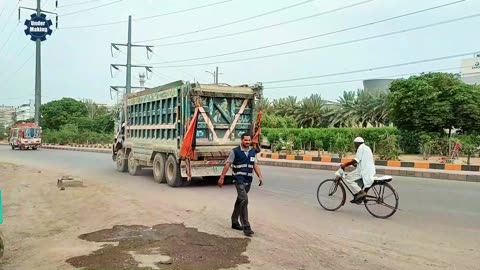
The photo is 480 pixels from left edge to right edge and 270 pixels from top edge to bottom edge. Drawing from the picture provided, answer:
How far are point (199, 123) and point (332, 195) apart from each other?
15.6 ft

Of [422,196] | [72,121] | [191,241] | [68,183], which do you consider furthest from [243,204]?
[72,121]

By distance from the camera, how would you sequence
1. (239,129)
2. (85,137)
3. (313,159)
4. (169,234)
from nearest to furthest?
(169,234)
(239,129)
(313,159)
(85,137)

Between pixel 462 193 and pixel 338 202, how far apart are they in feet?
15.1

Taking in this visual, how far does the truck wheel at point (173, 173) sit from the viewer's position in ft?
44.3

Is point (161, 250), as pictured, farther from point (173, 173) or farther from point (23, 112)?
point (23, 112)

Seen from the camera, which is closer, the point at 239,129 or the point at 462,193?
the point at 462,193

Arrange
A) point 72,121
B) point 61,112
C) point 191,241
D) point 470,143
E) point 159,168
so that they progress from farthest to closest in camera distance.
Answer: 1. point 61,112
2. point 72,121
3. point 470,143
4. point 159,168
5. point 191,241

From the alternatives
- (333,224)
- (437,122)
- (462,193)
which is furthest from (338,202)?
(437,122)

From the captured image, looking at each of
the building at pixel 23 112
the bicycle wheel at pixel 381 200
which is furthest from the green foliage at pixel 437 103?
the building at pixel 23 112

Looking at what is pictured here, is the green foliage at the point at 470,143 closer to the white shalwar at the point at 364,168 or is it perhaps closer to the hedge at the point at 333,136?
the hedge at the point at 333,136

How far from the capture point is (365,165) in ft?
30.0

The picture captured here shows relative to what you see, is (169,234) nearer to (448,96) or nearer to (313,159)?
(313,159)

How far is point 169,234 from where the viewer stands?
723 cm

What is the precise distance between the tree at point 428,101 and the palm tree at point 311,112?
18.9 m
